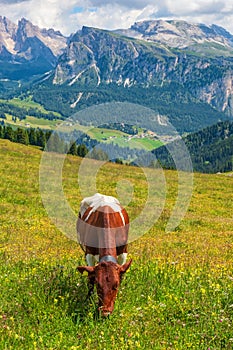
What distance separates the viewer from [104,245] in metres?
9.43

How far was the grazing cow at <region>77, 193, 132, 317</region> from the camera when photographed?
8469mm

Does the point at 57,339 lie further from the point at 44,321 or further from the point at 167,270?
the point at 167,270

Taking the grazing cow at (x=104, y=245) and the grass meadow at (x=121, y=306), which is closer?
the grass meadow at (x=121, y=306)

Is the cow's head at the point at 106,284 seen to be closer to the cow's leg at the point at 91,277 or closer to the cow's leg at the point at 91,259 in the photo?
the cow's leg at the point at 91,277

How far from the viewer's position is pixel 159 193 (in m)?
41.2

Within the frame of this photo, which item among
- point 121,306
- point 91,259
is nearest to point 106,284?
point 121,306

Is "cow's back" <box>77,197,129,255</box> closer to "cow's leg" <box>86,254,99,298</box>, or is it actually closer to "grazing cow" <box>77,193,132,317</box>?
"grazing cow" <box>77,193,132,317</box>

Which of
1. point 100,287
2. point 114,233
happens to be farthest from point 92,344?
point 114,233

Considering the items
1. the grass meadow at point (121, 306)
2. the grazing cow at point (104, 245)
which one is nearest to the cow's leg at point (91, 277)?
the grazing cow at point (104, 245)

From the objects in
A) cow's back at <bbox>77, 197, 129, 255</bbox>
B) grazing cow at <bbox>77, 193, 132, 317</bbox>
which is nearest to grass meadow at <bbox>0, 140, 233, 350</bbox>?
grazing cow at <bbox>77, 193, 132, 317</bbox>

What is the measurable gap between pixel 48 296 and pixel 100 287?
1.43m

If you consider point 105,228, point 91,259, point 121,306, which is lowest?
point 121,306

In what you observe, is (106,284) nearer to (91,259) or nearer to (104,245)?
(104,245)

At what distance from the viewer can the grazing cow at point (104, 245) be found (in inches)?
333
